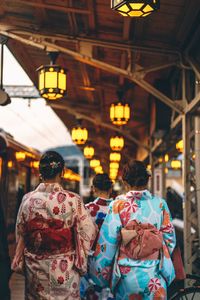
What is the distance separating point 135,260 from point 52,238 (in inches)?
27.6

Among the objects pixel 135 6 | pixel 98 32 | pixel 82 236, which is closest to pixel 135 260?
pixel 82 236

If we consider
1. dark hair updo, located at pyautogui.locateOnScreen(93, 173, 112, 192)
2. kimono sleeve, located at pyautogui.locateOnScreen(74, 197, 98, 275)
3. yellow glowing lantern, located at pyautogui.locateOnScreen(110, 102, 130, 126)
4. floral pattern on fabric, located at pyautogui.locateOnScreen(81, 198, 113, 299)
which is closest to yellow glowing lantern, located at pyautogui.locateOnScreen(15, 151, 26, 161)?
yellow glowing lantern, located at pyautogui.locateOnScreen(110, 102, 130, 126)

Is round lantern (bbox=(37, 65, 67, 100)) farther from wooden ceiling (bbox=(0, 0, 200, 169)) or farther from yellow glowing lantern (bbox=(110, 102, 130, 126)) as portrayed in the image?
yellow glowing lantern (bbox=(110, 102, 130, 126))

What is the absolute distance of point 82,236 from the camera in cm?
460

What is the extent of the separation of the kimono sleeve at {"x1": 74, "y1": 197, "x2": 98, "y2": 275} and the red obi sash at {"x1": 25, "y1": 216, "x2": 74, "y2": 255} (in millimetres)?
76

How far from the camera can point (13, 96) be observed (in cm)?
2741

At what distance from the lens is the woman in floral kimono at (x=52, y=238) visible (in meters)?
4.48

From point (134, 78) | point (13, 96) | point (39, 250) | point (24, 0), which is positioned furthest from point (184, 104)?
point (13, 96)

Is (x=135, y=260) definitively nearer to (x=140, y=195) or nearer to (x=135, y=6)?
(x=140, y=195)

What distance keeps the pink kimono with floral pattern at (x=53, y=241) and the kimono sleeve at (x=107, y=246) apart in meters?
0.13

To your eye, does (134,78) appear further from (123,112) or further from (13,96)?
(13,96)

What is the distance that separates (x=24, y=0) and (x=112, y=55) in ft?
10.4

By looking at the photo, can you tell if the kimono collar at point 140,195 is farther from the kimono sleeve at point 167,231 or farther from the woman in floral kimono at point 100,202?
the woman in floral kimono at point 100,202

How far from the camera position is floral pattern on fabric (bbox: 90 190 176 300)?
449 cm
